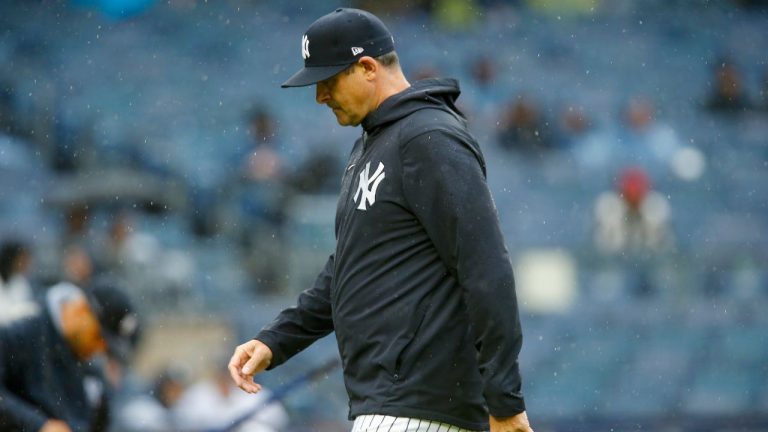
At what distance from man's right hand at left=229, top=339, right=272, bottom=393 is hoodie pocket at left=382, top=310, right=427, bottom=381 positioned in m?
0.47

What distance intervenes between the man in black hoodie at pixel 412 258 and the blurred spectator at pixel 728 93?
42.1ft

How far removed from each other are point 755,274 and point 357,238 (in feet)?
30.1

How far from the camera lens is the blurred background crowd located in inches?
439

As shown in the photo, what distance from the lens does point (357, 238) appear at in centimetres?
332

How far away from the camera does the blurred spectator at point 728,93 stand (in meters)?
15.6

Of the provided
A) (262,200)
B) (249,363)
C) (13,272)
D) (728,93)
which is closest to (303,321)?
(249,363)

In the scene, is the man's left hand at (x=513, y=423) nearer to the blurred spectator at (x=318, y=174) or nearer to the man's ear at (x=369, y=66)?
the man's ear at (x=369, y=66)

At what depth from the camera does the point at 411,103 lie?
130 inches

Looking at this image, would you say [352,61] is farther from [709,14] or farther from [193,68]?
[709,14]

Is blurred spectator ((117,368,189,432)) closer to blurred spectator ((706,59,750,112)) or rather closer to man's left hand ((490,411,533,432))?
man's left hand ((490,411,533,432))

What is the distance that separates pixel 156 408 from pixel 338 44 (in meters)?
6.30

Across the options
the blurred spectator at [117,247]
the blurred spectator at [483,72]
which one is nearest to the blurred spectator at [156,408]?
the blurred spectator at [117,247]

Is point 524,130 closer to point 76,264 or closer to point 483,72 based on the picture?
point 483,72

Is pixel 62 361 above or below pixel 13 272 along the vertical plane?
above
